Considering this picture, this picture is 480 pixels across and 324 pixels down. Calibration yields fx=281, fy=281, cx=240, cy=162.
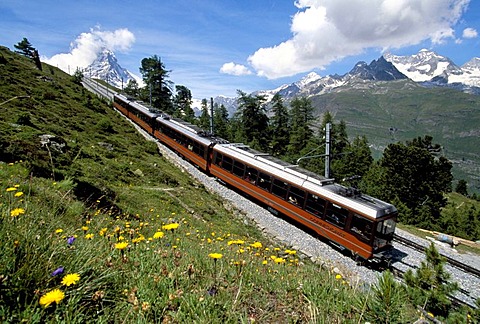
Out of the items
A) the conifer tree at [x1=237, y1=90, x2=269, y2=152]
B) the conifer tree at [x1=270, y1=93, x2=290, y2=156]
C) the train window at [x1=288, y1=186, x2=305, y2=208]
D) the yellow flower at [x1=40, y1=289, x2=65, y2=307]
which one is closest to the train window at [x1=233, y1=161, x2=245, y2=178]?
the train window at [x1=288, y1=186, x2=305, y2=208]

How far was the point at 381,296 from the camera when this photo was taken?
206 cm

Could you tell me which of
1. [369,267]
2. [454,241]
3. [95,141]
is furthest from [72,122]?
[454,241]

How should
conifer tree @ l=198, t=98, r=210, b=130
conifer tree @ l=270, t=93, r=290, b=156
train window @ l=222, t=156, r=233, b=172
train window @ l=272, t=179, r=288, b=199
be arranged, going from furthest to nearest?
conifer tree @ l=198, t=98, r=210, b=130
conifer tree @ l=270, t=93, r=290, b=156
train window @ l=222, t=156, r=233, b=172
train window @ l=272, t=179, r=288, b=199

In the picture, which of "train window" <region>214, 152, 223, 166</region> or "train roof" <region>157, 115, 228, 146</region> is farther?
"train roof" <region>157, 115, 228, 146</region>

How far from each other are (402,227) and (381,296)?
19.9 meters

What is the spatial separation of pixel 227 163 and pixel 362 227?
10.3m

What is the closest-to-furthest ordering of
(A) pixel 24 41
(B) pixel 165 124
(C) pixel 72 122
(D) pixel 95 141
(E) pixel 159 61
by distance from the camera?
(D) pixel 95 141
(C) pixel 72 122
(B) pixel 165 124
(A) pixel 24 41
(E) pixel 159 61

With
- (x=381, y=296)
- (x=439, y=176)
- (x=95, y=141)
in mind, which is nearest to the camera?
(x=381, y=296)

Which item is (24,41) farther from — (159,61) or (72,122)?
(72,122)

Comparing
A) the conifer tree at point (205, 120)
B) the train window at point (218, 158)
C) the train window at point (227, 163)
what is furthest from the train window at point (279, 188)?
the conifer tree at point (205, 120)

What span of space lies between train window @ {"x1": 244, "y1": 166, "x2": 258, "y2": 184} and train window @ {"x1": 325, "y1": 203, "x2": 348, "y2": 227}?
5.50 meters

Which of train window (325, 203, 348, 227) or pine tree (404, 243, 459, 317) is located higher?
pine tree (404, 243, 459, 317)

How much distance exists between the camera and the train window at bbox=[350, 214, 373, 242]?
1225 cm

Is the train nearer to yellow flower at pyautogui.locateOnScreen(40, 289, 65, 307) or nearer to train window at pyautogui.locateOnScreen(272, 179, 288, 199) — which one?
train window at pyautogui.locateOnScreen(272, 179, 288, 199)
